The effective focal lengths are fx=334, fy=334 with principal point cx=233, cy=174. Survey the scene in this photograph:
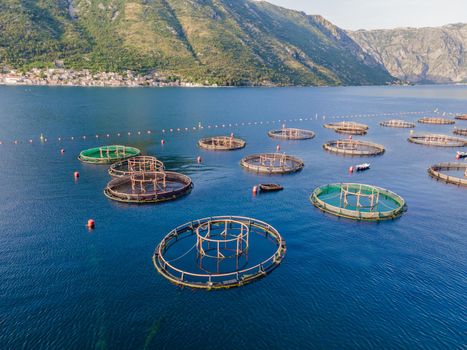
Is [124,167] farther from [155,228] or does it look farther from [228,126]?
[228,126]

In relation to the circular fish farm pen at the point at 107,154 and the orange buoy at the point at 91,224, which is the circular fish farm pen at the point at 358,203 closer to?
the orange buoy at the point at 91,224

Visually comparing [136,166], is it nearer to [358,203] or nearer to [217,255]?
[217,255]

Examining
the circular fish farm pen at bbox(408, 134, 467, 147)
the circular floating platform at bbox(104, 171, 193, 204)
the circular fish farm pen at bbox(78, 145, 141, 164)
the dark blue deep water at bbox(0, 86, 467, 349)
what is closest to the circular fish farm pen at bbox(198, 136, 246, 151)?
the circular fish farm pen at bbox(78, 145, 141, 164)

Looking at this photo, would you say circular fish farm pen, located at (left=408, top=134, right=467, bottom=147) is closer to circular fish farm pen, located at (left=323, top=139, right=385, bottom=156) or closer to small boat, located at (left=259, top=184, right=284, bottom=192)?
circular fish farm pen, located at (left=323, top=139, right=385, bottom=156)

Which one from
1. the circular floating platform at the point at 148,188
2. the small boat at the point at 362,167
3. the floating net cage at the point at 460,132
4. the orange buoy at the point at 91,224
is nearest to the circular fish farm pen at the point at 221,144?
the circular floating platform at the point at 148,188

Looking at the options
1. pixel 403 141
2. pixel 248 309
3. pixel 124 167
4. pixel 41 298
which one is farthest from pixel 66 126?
pixel 403 141

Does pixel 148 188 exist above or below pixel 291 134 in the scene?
below

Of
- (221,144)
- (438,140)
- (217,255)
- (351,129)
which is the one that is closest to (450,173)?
(438,140)

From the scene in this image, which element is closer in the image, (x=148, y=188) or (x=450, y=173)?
(x=148, y=188)
